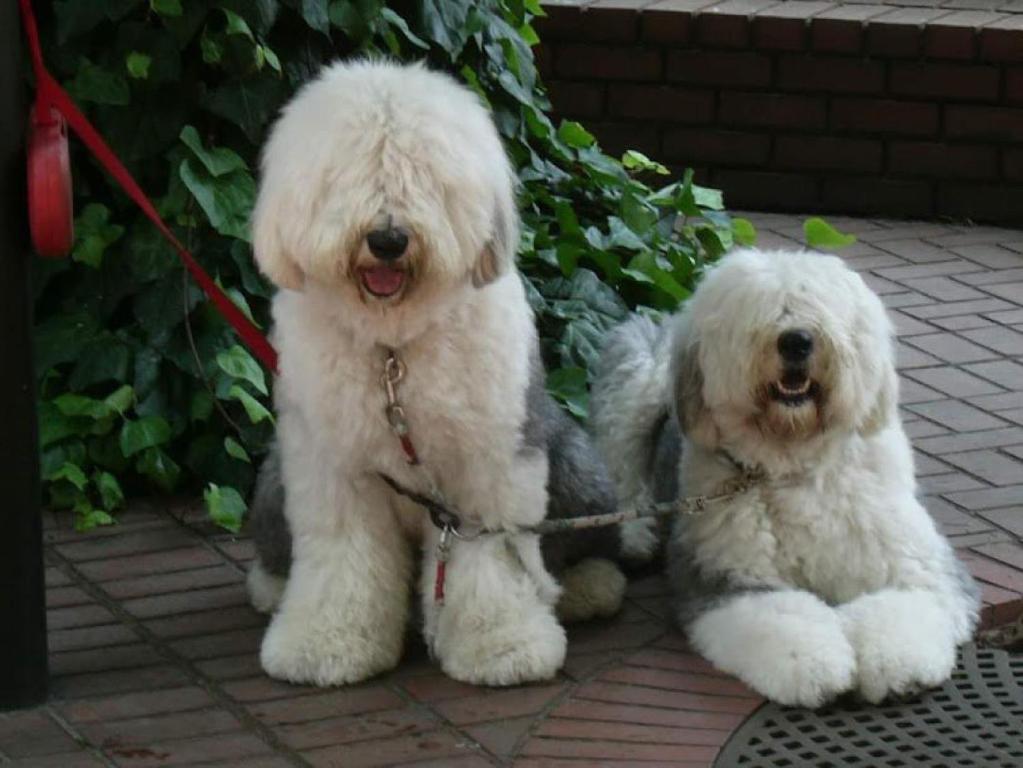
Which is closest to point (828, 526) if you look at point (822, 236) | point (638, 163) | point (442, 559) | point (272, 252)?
point (442, 559)

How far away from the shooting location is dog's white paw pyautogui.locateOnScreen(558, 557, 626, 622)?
5.00 m

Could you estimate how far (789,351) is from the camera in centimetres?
463

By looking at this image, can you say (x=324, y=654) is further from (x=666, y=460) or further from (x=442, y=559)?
(x=666, y=460)

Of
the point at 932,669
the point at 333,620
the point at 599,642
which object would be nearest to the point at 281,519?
the point at 333,620

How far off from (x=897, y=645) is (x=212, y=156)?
7.30 feet

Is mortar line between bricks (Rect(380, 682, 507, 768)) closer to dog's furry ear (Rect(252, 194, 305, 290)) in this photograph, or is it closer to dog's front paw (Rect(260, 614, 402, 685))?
dog's front paw (Rect(260, 614, 402, 685))

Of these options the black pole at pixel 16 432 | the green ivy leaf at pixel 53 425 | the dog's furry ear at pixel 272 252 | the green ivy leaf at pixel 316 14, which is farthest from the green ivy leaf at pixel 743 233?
the black pole at pixel 16 432

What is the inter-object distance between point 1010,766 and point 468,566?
1.19 m

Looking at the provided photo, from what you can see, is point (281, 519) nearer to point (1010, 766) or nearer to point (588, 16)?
point (1010, 766)

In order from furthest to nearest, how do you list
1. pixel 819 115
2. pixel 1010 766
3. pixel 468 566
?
pixel 819 115
pixel 468 566
pixel 1010 766

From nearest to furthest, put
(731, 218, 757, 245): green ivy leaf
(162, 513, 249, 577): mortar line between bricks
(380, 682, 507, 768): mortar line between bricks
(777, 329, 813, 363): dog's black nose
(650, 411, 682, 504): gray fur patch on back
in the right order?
(380, 682, 507, 768): mortar line between bricks → (777, 329, 813, 363): dog's black nose → (650, 411, 682, 504): gray fur patch on back → (162, 513, 249, 577): mortar line between bricks → (731, 218, 757, 245): green ivy leaf

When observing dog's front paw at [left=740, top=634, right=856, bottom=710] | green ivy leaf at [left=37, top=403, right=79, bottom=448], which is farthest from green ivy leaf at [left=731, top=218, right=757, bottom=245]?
dog's front paw at [left=740, top=634, right=856, bottom=710]

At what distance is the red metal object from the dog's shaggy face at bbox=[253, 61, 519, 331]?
0.39 meters

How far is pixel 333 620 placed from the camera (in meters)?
4.63
